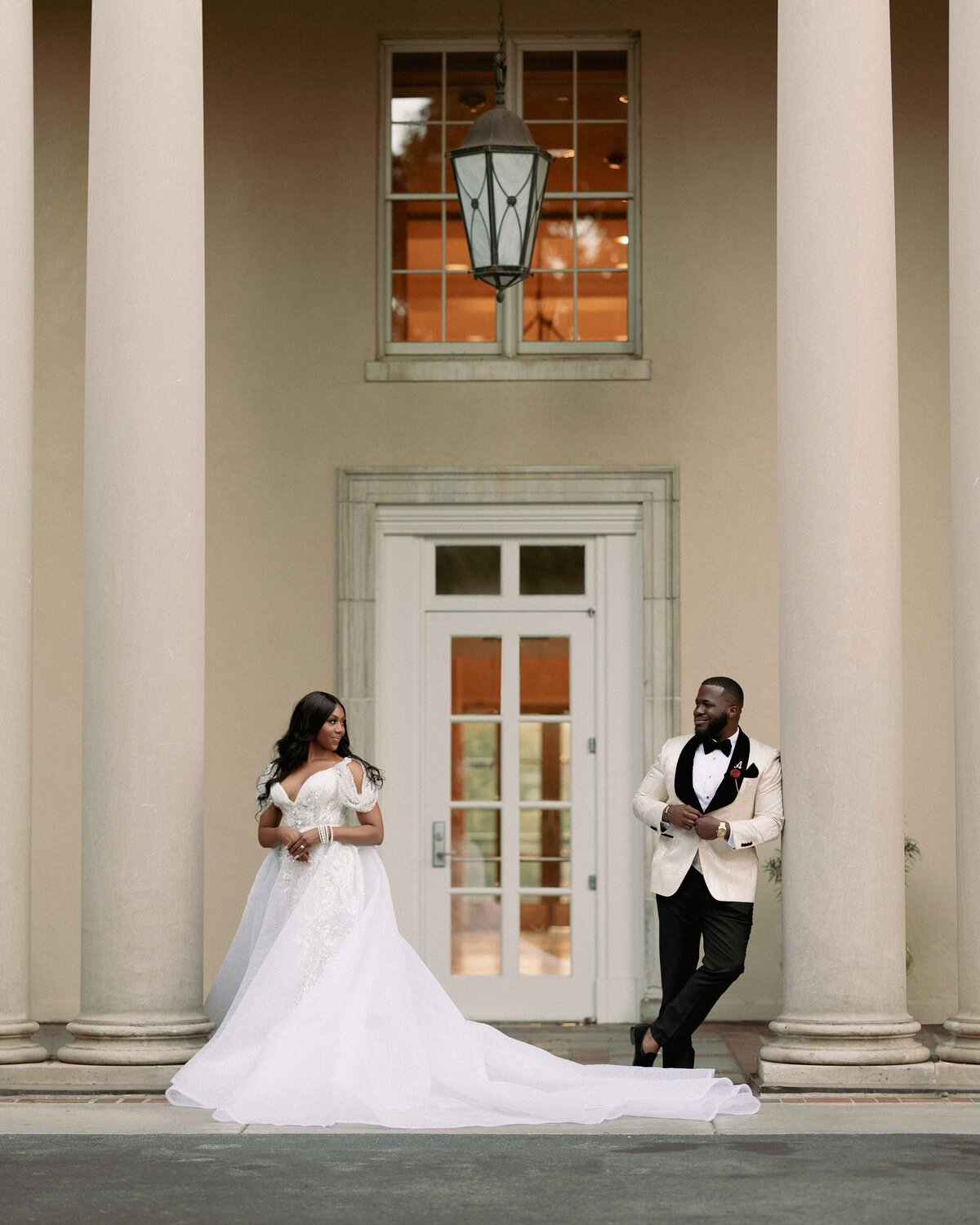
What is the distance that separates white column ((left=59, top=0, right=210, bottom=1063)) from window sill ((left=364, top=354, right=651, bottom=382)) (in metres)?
2.90

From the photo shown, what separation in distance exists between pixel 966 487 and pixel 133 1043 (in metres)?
4.39

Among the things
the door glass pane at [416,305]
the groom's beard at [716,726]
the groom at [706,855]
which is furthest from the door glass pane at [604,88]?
the groom's beard at [716,726]

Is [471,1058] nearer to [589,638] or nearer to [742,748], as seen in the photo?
[742,748]

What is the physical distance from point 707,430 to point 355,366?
2.18m

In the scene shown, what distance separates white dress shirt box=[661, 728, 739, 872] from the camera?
8016 millimetres

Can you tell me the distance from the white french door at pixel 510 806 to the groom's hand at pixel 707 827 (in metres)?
3.04

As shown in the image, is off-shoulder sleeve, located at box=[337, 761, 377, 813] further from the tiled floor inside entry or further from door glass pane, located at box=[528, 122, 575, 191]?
door glass pane, located at box=[528, 122, 575, 191]

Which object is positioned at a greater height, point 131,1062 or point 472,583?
point 472,583

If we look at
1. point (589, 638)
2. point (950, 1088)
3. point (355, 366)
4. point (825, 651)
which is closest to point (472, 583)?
point (589, 638)

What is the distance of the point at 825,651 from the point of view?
7.79 m

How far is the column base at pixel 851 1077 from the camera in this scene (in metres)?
7.53

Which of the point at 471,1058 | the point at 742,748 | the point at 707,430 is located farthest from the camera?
the point at 707,430

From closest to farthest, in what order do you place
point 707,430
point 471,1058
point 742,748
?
point 471,1058, point 742,748, point 707,430

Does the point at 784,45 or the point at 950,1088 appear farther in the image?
A: the point at 784,45
